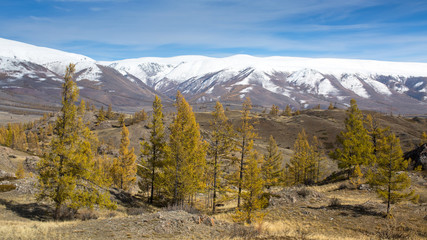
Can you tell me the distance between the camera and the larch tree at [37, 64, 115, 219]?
70.1 feet

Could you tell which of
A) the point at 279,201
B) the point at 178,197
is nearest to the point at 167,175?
the point at 178,197

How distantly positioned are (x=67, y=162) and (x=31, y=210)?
5696 millimetres

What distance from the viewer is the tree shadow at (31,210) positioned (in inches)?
860

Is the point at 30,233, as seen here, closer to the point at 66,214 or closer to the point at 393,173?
the point at 66,214

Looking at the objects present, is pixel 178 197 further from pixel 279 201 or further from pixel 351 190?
pixel 351 190

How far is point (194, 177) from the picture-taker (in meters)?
29.0

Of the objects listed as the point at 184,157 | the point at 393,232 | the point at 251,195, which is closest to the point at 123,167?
the point at 184,157

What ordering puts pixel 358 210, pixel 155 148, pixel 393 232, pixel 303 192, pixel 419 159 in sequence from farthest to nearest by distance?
pixel 419 159
pixel 155 148
pixel 303 192
pixel 358 210
pixel 393 232

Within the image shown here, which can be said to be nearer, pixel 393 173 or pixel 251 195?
pixel 251 195

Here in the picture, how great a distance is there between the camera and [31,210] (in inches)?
908

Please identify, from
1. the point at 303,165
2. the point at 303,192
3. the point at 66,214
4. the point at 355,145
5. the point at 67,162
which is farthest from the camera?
the point at 303,165

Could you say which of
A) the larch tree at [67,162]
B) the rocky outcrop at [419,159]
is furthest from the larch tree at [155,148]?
the rocky outcrop at [419,159]

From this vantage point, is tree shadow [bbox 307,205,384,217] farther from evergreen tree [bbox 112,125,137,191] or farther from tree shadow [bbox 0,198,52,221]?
evergreen tree [bbox 112,125,137,191]

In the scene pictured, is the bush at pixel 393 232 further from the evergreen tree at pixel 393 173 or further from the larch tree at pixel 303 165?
the larch tree at pixel 303 165
